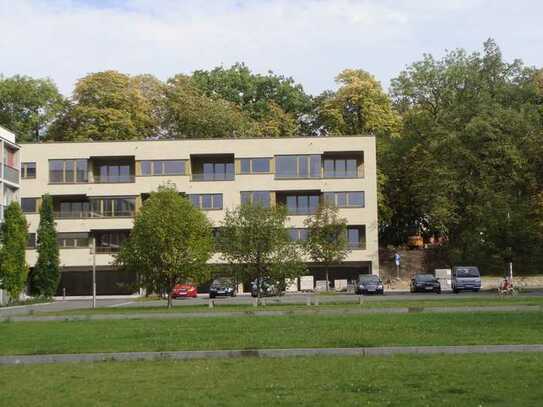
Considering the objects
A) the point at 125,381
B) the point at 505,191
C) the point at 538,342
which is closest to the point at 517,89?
the point at 505,191

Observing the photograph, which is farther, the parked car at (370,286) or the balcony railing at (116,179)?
the balcony railing at (116,179)

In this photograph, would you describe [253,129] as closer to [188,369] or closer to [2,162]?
[2,162]

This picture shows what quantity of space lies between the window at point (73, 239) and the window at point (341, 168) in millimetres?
22853

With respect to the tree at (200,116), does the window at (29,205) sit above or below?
below

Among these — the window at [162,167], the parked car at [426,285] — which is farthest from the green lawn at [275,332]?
the window at [162,167]

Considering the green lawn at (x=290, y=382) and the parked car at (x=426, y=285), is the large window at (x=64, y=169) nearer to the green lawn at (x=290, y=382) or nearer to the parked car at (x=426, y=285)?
the parked car at (x=426, y=285)

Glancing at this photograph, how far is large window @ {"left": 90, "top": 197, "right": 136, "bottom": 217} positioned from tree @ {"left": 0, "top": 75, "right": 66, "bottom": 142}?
13303mm

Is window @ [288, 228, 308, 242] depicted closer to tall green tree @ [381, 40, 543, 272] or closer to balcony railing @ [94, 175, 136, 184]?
tall green tree @ [381, 40, 543, 272]

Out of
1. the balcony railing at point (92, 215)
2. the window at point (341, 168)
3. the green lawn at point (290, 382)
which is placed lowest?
the green lawn at point (290, 382)

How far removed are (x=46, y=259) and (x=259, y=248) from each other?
29246mm

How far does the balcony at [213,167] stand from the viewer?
240 ft

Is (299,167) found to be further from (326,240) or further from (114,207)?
(114,207)

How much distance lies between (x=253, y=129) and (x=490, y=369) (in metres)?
69.9

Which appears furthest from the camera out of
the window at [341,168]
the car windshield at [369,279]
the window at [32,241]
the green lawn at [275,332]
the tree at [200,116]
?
the tree at [200,116]
